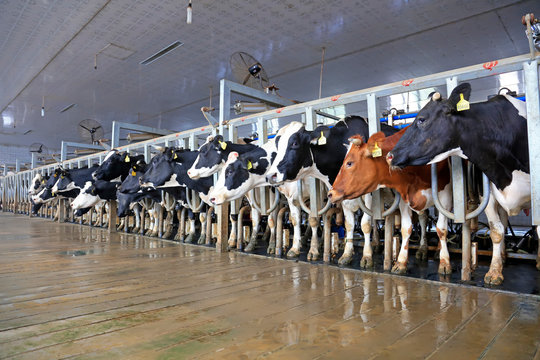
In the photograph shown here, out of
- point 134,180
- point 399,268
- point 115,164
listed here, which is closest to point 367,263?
point 399,268

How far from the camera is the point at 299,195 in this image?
491 cm

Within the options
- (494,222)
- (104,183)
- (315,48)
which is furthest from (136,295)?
(315,48)

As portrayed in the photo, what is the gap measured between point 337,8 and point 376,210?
182 inches

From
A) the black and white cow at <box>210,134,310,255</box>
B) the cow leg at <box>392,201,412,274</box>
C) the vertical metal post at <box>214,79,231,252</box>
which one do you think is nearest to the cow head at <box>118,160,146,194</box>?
the vertical metal post at <box>214,79,231,252</box>

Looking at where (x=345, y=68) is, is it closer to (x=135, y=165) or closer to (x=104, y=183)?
(x=135, y=165)

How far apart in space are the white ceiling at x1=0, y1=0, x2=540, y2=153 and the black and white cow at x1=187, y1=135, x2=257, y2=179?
124 inches

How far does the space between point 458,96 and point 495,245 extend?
55.0 inches

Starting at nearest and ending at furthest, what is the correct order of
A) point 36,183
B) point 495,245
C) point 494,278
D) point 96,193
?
point 494,278, point 495,245, point 96,193, point 36,183

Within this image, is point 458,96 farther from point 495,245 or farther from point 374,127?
point 495,245

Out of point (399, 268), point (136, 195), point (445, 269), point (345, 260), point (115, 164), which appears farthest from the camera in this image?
point (115, 164)

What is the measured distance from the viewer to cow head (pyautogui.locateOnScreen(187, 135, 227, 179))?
17.5 ft

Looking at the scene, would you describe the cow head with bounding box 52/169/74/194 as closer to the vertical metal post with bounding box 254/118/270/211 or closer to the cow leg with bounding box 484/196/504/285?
the vertical metal post with bounding box 254/118/270/211

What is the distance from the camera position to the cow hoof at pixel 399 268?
12.1 ft

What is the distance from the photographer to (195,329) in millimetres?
2107
